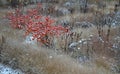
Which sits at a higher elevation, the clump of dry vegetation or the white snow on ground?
the clump of dry vegetation

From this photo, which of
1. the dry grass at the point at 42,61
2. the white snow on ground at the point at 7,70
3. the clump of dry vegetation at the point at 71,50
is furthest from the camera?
the white snow on ground at the point at 7,70

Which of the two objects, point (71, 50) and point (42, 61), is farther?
point (71, 50)

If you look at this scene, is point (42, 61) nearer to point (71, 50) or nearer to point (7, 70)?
point (7, 70)

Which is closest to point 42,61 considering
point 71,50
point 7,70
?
point 7,70

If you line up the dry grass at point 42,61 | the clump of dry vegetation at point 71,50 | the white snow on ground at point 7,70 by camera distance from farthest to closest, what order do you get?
the white snow on ground at point 7,70
the clump of dry vegetation at point 71,50
the dry grass at point 42,61

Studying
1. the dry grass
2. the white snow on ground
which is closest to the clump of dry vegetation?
the dry grass

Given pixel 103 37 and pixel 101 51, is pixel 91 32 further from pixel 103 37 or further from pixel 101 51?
pixel 101 51

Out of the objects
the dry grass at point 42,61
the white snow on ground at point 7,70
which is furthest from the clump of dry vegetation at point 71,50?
the white snow on ground at point 7,70

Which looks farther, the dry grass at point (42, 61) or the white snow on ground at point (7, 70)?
the white snow on ground at point (7, 70)

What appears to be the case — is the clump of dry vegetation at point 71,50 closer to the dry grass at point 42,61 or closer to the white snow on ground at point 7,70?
the dry grass at point 42,61

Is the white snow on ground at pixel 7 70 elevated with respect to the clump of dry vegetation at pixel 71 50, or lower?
lower

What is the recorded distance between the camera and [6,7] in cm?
1739

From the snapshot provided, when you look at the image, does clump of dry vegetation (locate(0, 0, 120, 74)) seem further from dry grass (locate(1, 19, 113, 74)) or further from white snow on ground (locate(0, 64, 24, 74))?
white snow on ground (locate(0, 64, 24, 74))

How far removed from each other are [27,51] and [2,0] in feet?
30.8
